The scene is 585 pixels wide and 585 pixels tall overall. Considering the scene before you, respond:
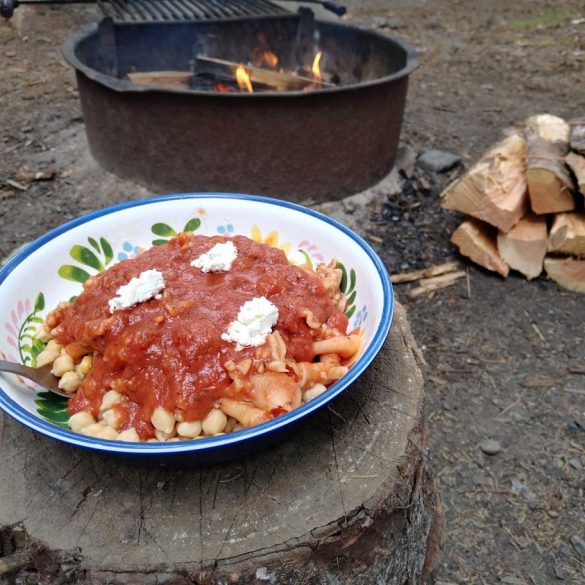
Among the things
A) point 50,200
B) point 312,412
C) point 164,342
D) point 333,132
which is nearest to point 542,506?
point 312,412

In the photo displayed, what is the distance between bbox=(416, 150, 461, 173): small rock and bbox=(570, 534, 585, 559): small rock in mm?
3170

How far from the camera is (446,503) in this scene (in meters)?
2.76

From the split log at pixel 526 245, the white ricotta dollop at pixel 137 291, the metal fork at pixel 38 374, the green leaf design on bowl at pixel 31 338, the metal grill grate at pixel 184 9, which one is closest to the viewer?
the metal fork at pixel 38 374

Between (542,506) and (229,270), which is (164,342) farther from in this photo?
(542,506)

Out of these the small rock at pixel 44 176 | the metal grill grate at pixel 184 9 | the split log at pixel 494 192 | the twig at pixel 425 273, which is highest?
the metal grill grate at pixel 184 9

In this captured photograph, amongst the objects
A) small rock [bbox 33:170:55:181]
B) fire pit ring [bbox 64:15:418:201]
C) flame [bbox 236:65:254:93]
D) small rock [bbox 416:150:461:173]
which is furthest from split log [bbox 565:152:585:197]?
small rock [bbox 33:170:55:181]

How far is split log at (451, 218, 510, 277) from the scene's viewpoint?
3969 mm

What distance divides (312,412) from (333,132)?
9.80ft

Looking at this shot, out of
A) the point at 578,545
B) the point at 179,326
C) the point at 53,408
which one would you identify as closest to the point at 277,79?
the point at 179,326

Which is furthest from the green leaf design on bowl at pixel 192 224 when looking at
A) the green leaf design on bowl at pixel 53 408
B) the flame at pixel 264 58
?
the flame at pixel 264 58

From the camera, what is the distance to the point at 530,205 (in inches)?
154

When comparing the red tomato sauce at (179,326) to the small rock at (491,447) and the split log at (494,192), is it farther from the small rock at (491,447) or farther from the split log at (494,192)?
the split log at (494,192)

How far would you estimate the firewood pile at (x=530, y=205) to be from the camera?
3.64 meters

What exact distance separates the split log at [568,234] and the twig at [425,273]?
0.65 meters
